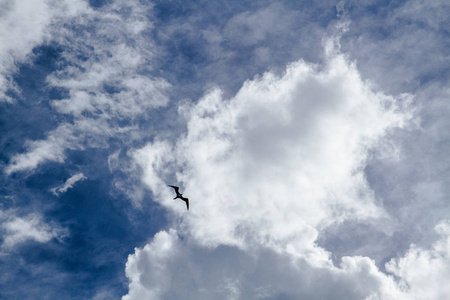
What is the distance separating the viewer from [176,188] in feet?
256
